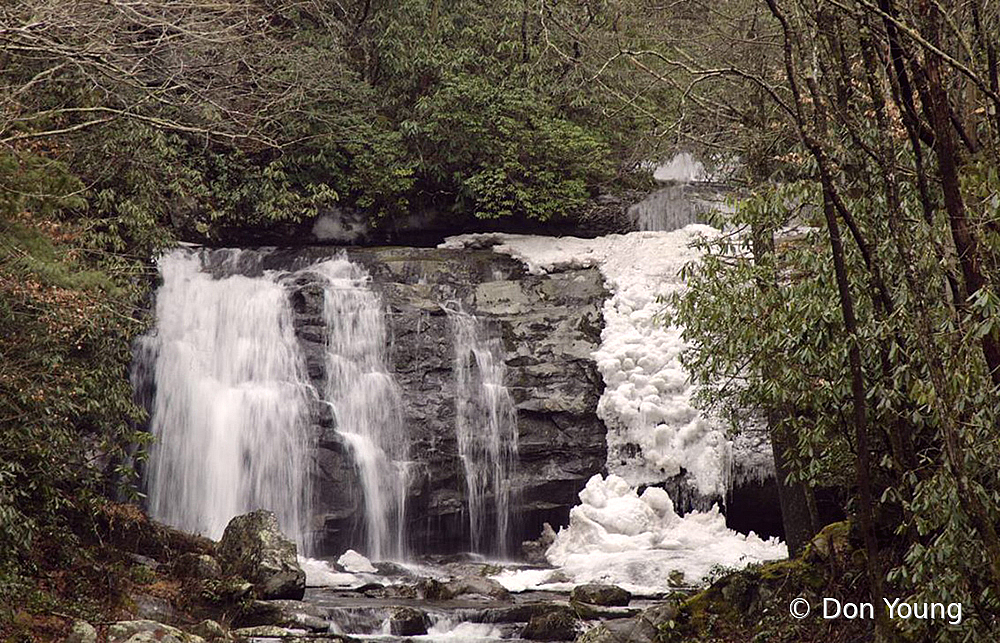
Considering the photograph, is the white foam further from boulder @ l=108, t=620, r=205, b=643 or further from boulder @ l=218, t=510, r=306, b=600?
boulder @ l=108, t=620, r=205, b=643

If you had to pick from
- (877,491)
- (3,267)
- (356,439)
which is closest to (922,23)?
(877,491)

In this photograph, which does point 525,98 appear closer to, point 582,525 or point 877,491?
point 582,525

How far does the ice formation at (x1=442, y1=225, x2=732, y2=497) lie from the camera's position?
1570 centimetres

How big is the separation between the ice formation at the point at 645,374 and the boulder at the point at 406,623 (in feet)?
19.3

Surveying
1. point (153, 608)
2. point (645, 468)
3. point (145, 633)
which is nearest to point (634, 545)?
point (645, 468)

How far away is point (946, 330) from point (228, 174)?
53.5 feet

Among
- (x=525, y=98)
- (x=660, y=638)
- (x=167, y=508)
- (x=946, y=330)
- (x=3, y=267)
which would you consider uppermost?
(x=525, y=98)

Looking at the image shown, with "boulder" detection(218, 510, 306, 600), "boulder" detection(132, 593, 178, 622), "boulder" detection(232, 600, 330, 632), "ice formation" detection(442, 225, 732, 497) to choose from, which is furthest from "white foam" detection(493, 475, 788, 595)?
"boulder" detection(132, 593, 178, 622)

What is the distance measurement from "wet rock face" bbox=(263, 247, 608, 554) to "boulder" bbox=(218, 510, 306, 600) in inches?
124

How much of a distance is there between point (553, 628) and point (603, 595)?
158cm

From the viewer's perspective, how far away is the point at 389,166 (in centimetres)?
2034

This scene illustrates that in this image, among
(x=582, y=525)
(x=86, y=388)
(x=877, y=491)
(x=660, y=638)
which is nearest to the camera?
(x=877, y=491)

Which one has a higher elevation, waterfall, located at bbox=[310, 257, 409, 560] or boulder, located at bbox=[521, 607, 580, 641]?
waterfall, located at bbox=[310, 257, 409, 560]

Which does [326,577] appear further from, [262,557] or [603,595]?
[603,595]
